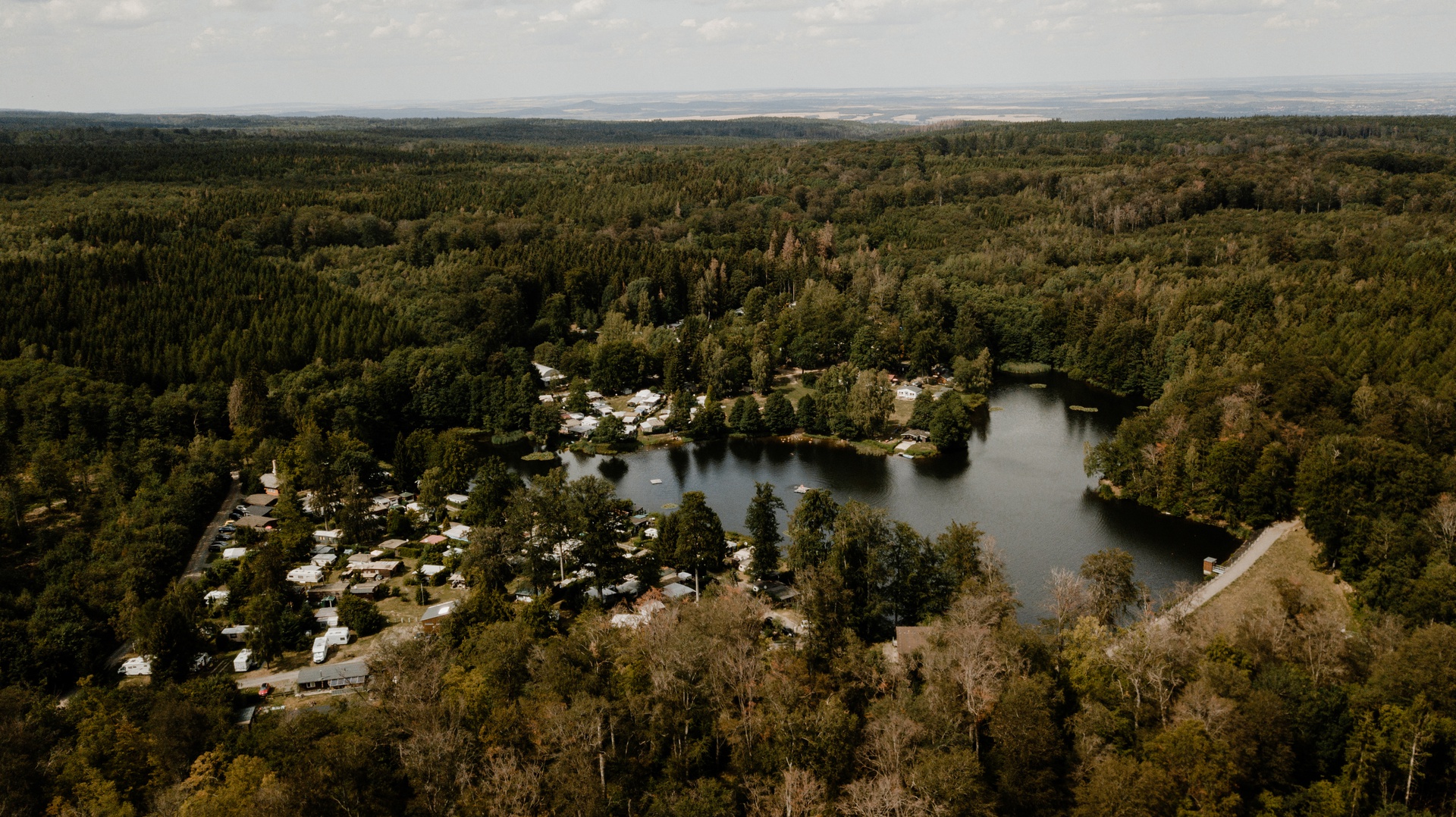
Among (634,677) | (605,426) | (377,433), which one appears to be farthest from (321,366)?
(634,677)

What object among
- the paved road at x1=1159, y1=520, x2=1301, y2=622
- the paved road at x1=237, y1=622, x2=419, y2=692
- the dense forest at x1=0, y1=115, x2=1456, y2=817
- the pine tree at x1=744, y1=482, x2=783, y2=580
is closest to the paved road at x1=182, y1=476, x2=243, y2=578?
the dense forest at x1=0, y1=115, x2=1456, y2=817

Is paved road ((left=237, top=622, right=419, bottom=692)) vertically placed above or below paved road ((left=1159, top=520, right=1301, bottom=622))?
below

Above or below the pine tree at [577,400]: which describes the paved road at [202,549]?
below

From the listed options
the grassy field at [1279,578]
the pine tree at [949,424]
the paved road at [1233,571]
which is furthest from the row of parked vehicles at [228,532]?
the grassy field at [1279,578]

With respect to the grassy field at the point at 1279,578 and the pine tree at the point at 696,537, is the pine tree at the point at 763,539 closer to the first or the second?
the pine tree at the point at 696,537

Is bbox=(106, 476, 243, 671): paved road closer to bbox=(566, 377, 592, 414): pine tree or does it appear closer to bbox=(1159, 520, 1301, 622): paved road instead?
bbox=(566, 377, 592, 414): pine tree

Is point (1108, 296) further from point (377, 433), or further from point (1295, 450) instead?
point (377, 433)
